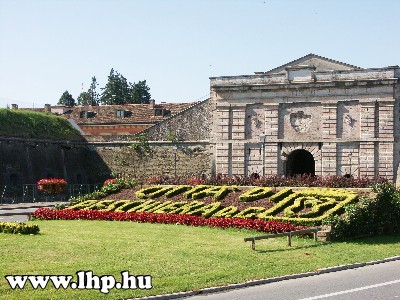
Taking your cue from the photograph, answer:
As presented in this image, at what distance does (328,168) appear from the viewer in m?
43.9

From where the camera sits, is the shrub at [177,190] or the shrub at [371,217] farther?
the shrub at [177,190]

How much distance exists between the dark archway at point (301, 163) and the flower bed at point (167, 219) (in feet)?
60.3

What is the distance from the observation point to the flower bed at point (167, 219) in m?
25.5

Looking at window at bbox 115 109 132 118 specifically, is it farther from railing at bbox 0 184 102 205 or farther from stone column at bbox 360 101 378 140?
stone column at bbox 360 101 378 140

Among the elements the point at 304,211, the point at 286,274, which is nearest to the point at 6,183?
Answer: the point at 304,211

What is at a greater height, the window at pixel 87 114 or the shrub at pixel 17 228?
the window at pixel 87 114

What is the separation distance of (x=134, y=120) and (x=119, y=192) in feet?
103

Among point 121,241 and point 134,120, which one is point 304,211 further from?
point 134,120

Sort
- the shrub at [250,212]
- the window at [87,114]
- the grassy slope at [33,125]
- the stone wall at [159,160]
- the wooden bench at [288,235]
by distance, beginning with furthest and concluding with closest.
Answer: the window at [87,114] < the stone wall at [159,160] < the grassy slope at [33,125] < the shrub at [250,212] < the wooden bench at [288,235]

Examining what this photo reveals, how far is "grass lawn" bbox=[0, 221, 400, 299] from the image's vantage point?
15.8 meters

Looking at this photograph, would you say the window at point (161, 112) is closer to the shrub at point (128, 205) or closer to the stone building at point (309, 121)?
the stone building at point (309, 121)

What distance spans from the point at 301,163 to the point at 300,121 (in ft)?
12.9

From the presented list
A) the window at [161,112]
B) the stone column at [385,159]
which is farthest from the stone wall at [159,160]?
the stone column at [385,159]

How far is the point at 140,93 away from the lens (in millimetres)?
98688
